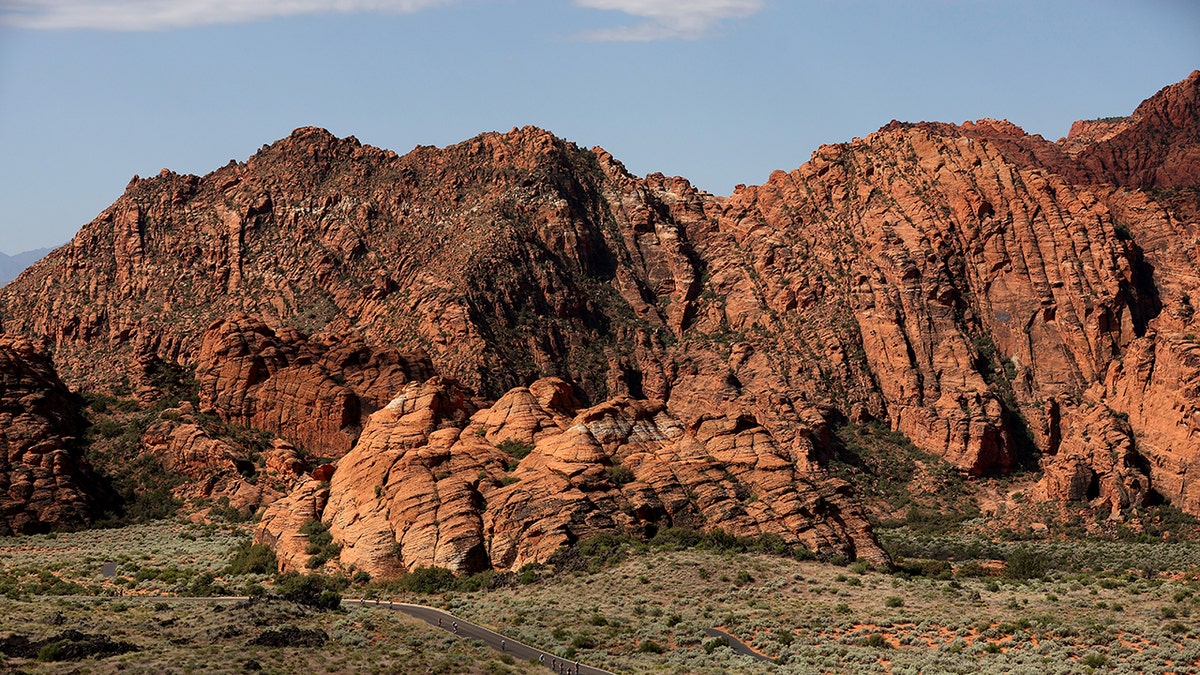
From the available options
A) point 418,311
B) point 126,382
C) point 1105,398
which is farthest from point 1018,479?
point 126,382

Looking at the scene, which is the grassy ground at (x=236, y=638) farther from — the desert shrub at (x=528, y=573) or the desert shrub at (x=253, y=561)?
the desert shrub at (x=253, y=561)

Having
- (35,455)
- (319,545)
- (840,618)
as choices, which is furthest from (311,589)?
(35,455)

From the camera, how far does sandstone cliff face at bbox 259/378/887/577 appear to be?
104 meters

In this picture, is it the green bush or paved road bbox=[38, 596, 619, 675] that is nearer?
paved road bbox=[38, 596, 619, 675]

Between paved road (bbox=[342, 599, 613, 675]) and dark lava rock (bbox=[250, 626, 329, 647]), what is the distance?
27.3ft

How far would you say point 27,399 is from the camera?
14175cm

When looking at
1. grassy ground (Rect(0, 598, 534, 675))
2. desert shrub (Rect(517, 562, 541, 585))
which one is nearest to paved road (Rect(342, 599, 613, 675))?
grassy ground (Rect(0, 598, 534, 675))

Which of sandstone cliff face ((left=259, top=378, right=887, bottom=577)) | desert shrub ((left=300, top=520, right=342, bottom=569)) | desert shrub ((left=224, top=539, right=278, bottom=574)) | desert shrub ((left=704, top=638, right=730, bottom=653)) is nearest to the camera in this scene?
desert shrub ((left=704, top=638, right=730, bottom=653))

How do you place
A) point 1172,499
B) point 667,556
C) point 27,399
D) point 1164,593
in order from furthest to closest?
point 1172,499, point 27,399, point 667,556, point 1164,593

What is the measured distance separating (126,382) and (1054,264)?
361 ft

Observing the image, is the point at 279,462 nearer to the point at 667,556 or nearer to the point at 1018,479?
the point at 667,556

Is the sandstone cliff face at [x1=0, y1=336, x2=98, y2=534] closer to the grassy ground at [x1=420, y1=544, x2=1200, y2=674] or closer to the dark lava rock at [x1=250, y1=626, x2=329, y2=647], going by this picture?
the grassy ground at [x1=420, y1=544, x2=1200, y2=674]

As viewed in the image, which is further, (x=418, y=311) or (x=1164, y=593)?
(x=418, y=311)

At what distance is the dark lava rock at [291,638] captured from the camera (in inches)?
3012
